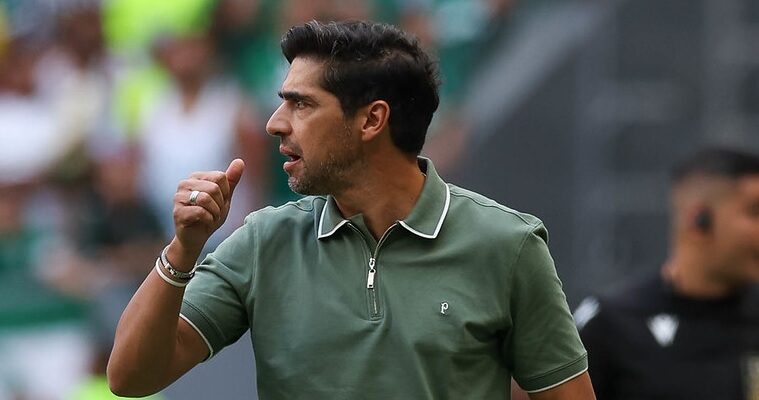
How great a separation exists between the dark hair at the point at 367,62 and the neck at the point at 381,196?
0.09 m

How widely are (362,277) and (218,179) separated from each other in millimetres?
375

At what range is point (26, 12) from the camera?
8.62 m

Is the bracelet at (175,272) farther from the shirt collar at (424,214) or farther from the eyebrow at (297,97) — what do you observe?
the eyebrow at (297,97)

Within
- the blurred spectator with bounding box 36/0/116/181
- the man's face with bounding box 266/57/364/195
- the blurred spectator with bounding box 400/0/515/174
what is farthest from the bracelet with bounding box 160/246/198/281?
the blurred spectator with bounding box 400/0/515/174

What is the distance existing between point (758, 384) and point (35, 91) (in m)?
4.76

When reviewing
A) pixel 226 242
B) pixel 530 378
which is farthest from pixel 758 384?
pixel 226 242

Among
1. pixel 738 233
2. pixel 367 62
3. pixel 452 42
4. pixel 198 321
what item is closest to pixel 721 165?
pixel 738 233

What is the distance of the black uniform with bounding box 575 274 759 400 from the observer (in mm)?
4809

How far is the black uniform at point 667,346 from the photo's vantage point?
4.81 meters

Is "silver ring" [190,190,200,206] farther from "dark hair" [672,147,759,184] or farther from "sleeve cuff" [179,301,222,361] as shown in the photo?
"dark hair" [672,147,759,184]

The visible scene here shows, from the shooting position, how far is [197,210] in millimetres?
3270

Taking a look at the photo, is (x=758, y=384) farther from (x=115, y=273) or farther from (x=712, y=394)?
(x=115, y=273)

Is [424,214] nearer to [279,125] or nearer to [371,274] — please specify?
[371,274]

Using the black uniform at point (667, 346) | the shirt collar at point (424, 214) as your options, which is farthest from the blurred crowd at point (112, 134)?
the shirt collar at point (424, 214)
